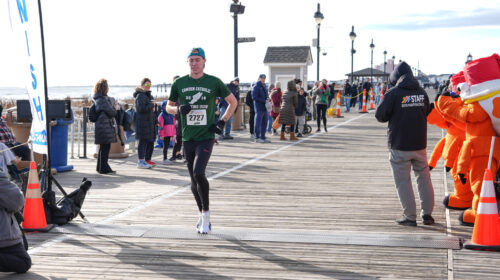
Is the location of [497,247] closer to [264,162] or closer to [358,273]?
[358,273]

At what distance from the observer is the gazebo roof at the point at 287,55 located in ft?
100

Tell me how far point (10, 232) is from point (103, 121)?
6436 mm

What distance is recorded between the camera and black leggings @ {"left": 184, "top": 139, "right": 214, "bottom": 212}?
22.0 ft

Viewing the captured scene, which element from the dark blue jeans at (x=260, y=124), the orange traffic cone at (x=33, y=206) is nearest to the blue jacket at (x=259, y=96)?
the dark blue jeans at (x=260, y=124)

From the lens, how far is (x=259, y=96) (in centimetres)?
1795

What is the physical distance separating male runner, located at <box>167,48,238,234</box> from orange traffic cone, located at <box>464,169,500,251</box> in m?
2.69

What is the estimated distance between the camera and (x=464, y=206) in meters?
7.89

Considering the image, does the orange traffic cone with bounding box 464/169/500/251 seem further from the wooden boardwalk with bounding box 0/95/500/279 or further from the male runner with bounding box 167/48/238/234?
the male runner with bounding box 167/48/238/234

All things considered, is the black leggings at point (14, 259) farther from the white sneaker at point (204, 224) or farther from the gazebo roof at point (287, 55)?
the gazebo roof at point (287, 55)

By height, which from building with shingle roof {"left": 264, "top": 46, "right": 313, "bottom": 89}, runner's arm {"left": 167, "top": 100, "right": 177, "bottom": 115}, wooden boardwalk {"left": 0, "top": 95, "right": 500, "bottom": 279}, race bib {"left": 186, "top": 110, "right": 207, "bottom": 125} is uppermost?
building with shingle roof {"left": 264, "top": 46, "right": 313, "bottom": 89}

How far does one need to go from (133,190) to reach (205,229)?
3.37 meters

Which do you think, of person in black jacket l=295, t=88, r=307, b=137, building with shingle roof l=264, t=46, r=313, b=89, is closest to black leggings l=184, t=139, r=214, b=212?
person in black jacket l=295, t=88, r=307, b=137

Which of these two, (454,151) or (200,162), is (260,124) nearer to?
(454,151)

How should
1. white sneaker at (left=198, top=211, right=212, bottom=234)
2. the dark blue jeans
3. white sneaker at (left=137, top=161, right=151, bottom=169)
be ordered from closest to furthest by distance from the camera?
1. white sneaker at (left=198, top=211, right=212, bottom=234)
2. white sneaker at (left=137, top=161, right=151, bottom=169)
3. the dark blue jeans
